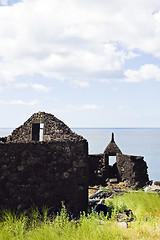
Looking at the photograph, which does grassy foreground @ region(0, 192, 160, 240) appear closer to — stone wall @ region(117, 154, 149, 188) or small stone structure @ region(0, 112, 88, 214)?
small stone structure @ region(0, 112, 88, 214)

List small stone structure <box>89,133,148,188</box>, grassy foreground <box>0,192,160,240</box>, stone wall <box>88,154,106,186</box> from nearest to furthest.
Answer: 1. grassy foreground <box>0,192,160,240</box>
2. small stone structure <box>89,133,148,188</box>
3. stone wall <box>88,154,106,186</box>

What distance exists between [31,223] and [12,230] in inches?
25.5

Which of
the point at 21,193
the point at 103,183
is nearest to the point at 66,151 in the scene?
the point at 21,193

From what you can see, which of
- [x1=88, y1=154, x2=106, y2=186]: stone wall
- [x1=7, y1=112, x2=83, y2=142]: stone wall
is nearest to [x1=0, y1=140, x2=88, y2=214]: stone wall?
[x1=7, y1=112, x2=83, y2=142]: stone wall

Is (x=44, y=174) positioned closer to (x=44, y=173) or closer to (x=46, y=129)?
(x=44, y=173)

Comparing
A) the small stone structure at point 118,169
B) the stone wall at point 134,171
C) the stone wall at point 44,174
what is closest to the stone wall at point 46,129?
the stone wall at point 44,174

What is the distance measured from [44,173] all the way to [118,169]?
10.9 metres

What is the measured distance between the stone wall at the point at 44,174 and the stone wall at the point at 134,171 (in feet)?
29.0

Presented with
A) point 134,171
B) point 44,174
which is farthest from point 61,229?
point 134,171

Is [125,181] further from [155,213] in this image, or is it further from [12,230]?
[12,230]

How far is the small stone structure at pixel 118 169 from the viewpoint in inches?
664

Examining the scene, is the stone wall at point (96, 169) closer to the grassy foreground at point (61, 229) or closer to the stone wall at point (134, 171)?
the stone wall at point (134, 171)

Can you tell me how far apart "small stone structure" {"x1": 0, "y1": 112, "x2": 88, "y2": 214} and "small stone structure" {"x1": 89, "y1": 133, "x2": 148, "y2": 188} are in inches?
350

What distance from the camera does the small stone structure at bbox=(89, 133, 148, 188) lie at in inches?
664
